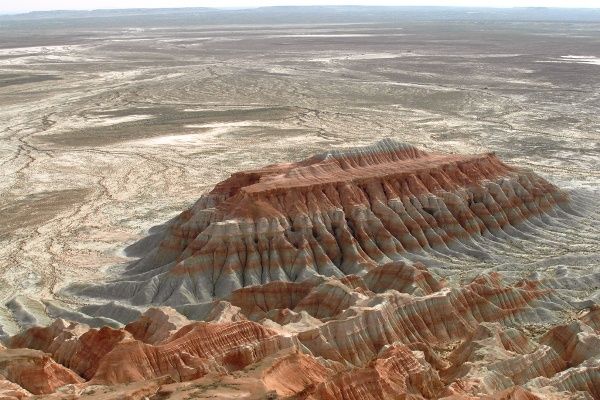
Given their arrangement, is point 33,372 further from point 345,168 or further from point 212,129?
point 212,129

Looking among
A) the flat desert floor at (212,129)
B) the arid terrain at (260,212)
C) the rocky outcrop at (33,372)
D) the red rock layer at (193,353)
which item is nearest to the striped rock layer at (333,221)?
the arid terrain at (260,212)

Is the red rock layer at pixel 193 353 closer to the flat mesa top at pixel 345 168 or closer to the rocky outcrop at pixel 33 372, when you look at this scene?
the rocky outcrop at pixel 33 372

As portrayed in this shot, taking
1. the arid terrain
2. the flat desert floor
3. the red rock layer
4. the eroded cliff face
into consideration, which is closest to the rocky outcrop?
the eroded cliff face

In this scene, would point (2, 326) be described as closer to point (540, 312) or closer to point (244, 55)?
point (540, 312)

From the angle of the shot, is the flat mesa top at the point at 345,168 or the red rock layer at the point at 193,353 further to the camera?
the flat mesa top at the point at 345,168

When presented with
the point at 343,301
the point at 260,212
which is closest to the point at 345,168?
the point at 260,212

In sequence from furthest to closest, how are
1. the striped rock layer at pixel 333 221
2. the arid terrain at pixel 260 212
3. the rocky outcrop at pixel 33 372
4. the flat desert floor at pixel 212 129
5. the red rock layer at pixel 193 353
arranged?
the flat desert floor at pixel 212 129 < the striped rock layer at pixel 333 221 < the arid terrain at pixel 260 212 < the red rock layer at pixel 193 353 < the rocky outcrop at pixel 33 372
